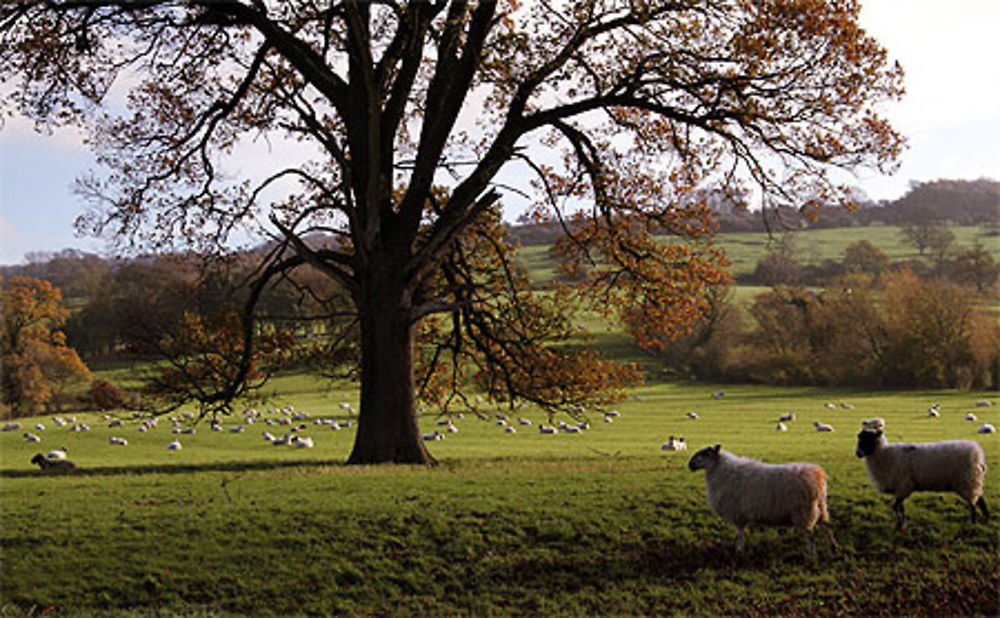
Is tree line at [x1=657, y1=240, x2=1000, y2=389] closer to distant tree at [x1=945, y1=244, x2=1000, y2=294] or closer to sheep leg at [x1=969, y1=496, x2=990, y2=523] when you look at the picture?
distant tree at [x1=945, y1=244, x2=1000, y2=294]

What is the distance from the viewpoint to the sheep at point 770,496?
998cm

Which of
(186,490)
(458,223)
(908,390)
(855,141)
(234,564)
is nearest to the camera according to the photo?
(234,564)

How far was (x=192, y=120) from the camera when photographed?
2011cm

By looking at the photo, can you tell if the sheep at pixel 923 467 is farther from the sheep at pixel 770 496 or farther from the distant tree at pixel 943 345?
the distant tree at pixel 943 345

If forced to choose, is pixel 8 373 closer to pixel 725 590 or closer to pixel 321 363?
pixel 321 363

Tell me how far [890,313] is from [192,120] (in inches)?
2435

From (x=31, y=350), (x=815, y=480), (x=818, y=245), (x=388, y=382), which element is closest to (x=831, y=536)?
(x=815, y=480)

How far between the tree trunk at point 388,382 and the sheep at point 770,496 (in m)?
9.26

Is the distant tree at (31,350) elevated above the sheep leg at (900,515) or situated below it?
above

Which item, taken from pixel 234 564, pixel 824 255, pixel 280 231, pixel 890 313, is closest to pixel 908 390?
pixel 890 313

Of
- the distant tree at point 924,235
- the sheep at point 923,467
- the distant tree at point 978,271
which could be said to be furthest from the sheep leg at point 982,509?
the distant tree at point 924,235

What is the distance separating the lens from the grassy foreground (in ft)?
31.8

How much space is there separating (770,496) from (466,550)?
388cm

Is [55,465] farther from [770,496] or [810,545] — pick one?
[810,545]
